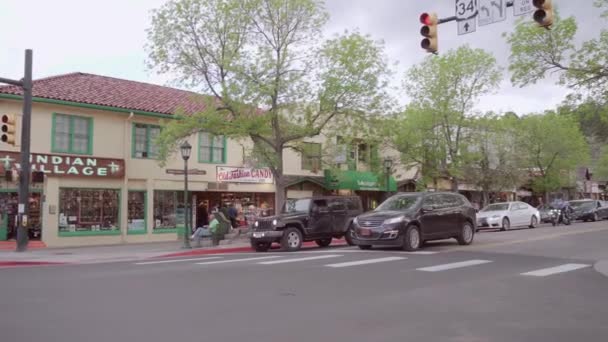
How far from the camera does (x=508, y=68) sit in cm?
2392

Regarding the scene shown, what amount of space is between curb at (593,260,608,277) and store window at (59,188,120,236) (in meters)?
18.2

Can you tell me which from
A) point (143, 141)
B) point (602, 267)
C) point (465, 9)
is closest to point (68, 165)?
point (143, 141)

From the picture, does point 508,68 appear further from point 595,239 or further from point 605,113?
point 595,239

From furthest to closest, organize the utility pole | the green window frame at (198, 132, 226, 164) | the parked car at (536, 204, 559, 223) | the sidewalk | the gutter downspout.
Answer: the parked car at (536, 204, 559, 223), the green window frame at (198, 132, 226, 164), the gutter downspout, the utility pole, the sidewalk

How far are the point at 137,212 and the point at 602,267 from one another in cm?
1839

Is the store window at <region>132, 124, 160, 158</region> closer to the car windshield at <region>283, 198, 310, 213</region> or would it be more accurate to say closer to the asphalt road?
the car windshield at <region>283, 198, 310, 213</region>

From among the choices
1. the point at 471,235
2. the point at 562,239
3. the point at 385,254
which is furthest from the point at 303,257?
the point at 562,239

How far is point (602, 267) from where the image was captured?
39.4ft

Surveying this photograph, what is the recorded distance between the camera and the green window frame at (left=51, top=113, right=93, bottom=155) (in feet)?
72.6

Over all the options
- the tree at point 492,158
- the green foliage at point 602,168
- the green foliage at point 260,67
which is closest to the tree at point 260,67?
the green foliage at point 260,67

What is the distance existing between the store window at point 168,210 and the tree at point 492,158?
1681 centimetres

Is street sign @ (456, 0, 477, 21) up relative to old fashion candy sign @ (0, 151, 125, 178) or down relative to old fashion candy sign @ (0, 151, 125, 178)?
up

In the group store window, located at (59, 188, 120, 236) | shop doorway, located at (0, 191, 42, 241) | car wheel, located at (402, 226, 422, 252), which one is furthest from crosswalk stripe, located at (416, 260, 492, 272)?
shop doorway, located at (0, 191, 42, 241)

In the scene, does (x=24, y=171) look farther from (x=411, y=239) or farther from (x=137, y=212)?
(x=411, y=239)
